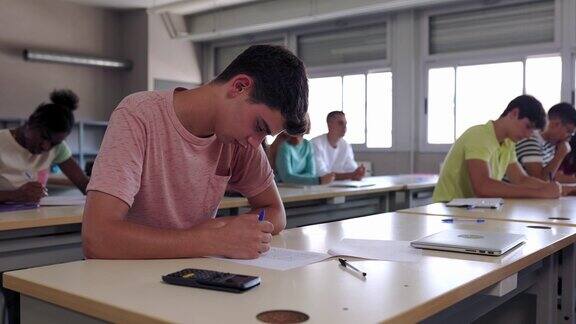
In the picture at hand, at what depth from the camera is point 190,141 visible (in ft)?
4.79

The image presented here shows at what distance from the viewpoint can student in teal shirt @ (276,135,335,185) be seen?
163 inches

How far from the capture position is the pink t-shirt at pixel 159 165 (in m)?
1.32

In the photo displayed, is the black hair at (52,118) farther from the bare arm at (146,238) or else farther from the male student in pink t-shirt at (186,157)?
the bare arm at (146,238)

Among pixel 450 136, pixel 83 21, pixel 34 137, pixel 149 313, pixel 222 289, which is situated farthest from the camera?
pixel 83 21

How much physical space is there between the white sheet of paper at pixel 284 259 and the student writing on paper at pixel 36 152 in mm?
1717

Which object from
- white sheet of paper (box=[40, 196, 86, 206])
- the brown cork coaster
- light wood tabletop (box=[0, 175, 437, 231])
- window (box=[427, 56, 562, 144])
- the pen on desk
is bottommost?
light wood tabletop (box=[0, 175, 437, 231])

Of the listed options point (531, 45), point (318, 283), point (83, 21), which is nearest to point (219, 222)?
point (318, 283)

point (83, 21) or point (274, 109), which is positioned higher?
point (83, 21)

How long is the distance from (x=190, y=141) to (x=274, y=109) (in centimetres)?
28

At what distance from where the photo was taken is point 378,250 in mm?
1446

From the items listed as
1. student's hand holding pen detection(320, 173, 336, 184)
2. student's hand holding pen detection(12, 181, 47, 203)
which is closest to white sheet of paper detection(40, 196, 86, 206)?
student's hand holding pen detection(12, 181, 47, 203)

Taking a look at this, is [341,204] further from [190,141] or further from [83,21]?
[83,21]

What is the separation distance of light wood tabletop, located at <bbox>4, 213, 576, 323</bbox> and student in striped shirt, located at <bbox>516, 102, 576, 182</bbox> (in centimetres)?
269

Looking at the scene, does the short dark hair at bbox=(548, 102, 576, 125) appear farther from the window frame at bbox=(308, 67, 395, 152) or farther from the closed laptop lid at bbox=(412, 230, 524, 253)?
the closed laptop lid at bbox=(412, 230, 524, 253)
